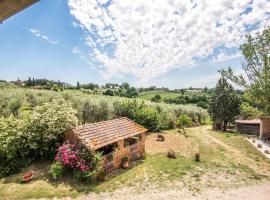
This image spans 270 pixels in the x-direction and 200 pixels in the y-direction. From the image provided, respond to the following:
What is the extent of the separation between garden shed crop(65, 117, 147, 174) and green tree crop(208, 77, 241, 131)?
89.8 ft

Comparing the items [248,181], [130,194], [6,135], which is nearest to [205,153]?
[248,181]

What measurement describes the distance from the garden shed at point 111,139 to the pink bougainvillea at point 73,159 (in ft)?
2.53

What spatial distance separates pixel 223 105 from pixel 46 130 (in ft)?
113

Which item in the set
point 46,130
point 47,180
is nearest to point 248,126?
point 46,130

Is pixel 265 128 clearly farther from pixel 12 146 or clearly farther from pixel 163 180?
pixel 12 146

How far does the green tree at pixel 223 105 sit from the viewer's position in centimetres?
4041

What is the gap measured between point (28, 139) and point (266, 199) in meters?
15.9

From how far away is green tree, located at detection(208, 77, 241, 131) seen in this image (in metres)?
40.4

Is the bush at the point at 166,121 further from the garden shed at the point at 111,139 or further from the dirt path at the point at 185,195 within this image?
the dirt path at the point at 185,195

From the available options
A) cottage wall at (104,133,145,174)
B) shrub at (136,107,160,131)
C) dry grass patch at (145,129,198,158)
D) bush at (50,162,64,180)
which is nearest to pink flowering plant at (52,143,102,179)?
bush at (50,162,64,180)

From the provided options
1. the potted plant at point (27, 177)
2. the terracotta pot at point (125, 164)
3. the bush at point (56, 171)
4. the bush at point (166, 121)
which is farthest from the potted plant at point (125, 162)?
the bush at point (166, 121)

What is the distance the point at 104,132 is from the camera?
1636 centimetres

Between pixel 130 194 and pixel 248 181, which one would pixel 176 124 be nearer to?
pixel 248 181

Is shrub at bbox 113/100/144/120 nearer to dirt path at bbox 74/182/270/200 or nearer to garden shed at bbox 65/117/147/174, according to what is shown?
garden shed at bbox 65/117/147/174
